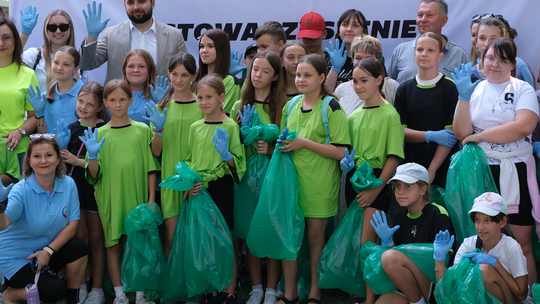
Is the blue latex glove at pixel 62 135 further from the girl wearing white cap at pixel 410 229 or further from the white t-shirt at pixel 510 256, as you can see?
the white t-shirt at pixel 510 256

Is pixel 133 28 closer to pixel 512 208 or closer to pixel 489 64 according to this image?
pixel 489 64

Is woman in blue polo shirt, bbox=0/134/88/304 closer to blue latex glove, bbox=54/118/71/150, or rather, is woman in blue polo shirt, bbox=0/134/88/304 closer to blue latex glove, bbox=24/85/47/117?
blue latex glove, bbox=54/118/71/150

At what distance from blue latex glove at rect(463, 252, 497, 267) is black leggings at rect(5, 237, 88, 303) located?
7.99 feet

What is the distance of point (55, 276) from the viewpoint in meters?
3.39

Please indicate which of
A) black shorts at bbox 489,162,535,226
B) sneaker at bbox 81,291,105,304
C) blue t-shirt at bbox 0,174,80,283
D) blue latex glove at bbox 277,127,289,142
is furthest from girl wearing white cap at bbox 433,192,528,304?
blue t-shirt at bbox 0,174,80,283

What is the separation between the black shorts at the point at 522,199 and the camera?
10.8 ft

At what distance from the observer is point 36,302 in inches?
129

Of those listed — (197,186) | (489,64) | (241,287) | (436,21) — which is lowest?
(241,287)

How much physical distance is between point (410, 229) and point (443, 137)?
0.68 m

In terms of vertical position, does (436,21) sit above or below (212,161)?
above

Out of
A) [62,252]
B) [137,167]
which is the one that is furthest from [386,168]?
[62,252]

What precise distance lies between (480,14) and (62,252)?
396 centimetres

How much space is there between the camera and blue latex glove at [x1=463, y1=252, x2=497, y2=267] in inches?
112

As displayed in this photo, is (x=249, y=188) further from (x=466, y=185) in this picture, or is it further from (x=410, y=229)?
(x=466, y=185)
